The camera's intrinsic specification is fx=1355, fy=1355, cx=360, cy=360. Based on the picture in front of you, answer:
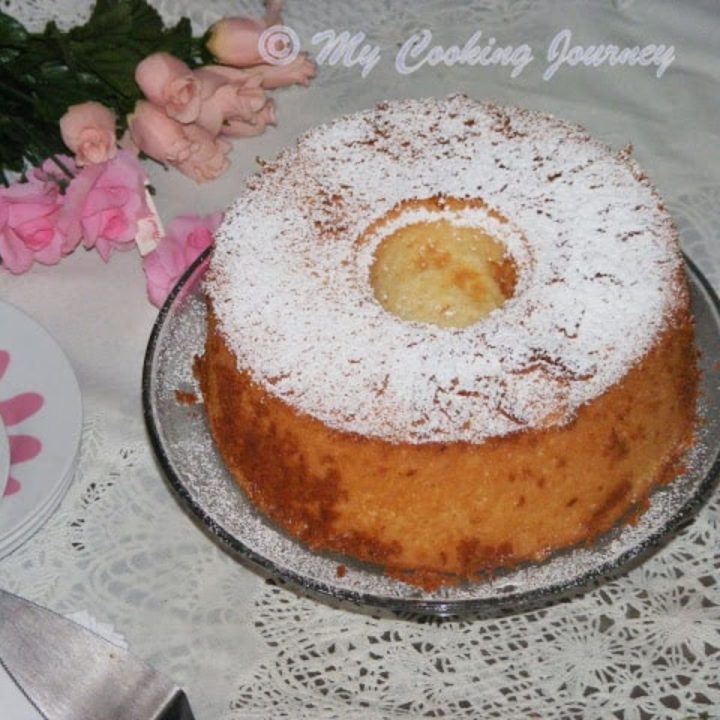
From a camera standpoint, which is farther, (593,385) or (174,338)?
(174,338)

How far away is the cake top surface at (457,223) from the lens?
123cm

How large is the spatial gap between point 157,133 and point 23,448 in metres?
0.47

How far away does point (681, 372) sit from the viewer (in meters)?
1.36

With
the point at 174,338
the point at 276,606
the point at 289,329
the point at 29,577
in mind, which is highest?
the point at 289,329

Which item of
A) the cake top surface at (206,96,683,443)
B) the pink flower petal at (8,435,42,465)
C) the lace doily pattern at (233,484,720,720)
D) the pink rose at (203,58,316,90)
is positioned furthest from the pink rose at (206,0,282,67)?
the lace doily pattern at (233,484,720,720)

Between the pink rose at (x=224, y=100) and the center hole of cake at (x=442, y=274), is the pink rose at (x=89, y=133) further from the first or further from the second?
the center hole of cake at (x=442, y=274)

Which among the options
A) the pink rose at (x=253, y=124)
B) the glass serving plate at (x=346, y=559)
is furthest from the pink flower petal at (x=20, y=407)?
the pink rose at (x=253, y=124)

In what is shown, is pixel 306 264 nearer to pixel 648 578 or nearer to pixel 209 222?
pixel 209 222

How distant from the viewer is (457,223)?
1.41 meters

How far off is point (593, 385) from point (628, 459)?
0.34 ft

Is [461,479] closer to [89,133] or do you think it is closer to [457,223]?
[457,223]

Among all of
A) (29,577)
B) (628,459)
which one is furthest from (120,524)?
(628,459)

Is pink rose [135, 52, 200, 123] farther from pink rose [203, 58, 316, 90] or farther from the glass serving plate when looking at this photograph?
the glass serving plate

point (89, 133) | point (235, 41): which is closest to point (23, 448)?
point (89, 133)
